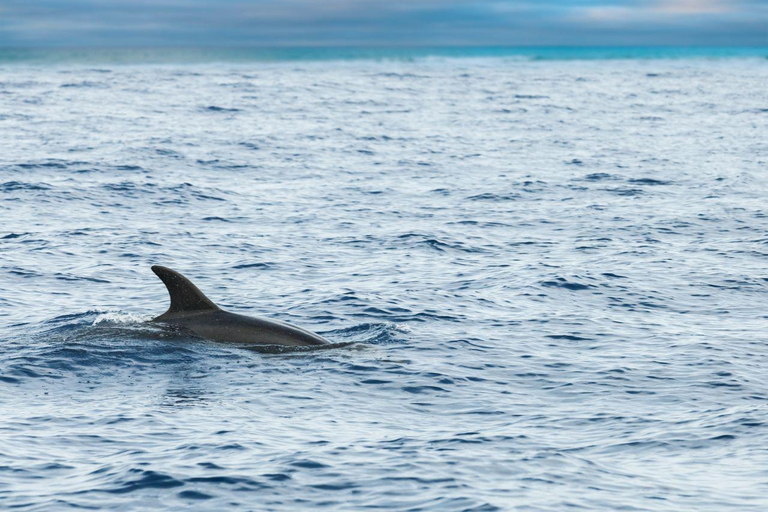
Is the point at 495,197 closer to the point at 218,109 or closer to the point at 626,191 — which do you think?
the point at 626,191

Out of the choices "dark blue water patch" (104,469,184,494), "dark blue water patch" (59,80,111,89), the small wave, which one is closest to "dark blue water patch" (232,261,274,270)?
"dark blue water patch" (104,469,184,494)

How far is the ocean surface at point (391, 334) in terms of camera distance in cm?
1253

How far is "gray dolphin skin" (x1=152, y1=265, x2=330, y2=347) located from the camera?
17.9 m

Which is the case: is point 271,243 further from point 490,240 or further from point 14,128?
point 14,128

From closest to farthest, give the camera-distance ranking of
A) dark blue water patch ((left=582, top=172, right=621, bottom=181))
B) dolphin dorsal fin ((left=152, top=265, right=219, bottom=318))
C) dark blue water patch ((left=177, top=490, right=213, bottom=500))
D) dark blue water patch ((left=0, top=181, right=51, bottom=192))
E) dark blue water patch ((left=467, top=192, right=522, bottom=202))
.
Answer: dark blue water patch ((left=177, top=490, right=213, bottom=500)), dolphin dorsal fin ((left=152, top=265, right=219, bottom=318)), dark blue water patch ((left=0, top=181, right=51, bottom=192)), dark blue water patch ((left=467, top=192, right=522, bottom=202)), dark blue water patch ((left=582, top=172, right=621, bottom=181))

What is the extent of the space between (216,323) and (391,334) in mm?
3080

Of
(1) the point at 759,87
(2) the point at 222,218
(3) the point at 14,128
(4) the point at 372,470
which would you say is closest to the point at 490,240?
(2) the point at 222,218

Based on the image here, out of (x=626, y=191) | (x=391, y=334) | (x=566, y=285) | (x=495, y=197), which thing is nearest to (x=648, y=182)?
(x=626, y=191)

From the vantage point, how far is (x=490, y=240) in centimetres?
2909

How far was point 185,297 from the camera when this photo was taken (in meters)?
18.3

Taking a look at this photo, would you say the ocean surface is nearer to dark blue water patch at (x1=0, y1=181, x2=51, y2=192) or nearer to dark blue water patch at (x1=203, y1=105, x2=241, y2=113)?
dark blue water patch at (x1=0, y1=181, x2=51, y2=192)

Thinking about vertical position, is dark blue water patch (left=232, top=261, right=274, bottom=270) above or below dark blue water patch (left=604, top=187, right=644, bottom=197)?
below

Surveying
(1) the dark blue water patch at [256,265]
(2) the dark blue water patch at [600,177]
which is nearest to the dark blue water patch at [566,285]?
(1) the dark blue water patch at [256,265]

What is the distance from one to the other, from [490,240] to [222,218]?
7937 mm
